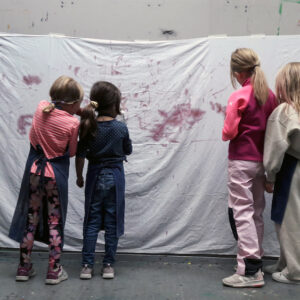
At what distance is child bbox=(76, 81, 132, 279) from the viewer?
3.31m

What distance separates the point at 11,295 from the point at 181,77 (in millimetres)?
2137

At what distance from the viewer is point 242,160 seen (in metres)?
3.29

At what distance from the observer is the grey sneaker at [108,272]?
11.1 feet

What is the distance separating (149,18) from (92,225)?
1.88 metres

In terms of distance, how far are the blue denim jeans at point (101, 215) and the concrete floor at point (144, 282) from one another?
249 mm

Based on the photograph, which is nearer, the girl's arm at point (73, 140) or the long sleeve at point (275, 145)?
the long sleeve at point (275, 145)

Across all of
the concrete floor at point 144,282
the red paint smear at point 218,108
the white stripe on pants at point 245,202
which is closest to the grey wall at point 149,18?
the red paint smear at point 218,108

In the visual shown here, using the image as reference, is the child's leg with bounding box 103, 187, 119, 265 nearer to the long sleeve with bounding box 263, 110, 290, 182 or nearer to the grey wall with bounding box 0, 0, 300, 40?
the long sleeve with bounding box 263, 110, 290, 182

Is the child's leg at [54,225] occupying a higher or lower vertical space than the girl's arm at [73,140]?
lower

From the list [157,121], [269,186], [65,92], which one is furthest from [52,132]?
[269,186]

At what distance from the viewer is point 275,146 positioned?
124 inches

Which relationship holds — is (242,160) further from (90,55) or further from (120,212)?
(90,55)

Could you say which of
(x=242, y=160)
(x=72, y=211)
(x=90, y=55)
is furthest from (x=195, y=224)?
(x=90, y=55)

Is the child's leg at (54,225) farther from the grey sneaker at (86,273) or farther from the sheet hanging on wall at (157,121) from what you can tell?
the sheet hanging on wall at (157,121)
